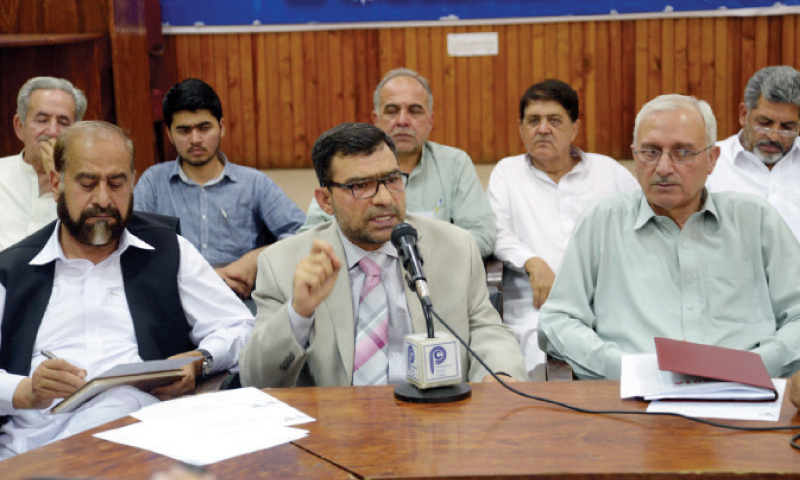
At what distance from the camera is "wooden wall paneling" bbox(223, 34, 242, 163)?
21.3 feet

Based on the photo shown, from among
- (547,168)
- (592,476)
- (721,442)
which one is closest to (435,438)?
(592,476)

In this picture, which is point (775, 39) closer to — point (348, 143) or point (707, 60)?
point (707, 60)

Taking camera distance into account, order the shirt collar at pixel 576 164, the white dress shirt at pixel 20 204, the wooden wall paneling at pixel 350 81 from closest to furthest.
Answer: the white dress shirt at pixel 20 204 → the shirt collar at pixel 576 164 → the wooden wall paneling at pixel 350 81

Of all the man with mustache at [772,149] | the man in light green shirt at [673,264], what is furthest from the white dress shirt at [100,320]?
the man with mustache at [772,149]

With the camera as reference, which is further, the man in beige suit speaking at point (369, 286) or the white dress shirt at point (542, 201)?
the white dress shirt at point (542, 201)

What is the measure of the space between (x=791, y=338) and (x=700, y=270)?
0.27 m

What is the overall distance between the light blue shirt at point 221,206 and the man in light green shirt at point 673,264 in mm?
1699

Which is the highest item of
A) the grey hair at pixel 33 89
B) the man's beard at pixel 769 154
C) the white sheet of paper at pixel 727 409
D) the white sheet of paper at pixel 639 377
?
the grey hair at pixel 33 89

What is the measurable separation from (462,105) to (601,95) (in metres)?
1.06

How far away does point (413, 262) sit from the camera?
5.36 ft

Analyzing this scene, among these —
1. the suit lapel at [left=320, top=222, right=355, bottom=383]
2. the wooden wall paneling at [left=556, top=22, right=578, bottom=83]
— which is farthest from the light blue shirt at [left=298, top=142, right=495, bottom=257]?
the wooden wall paneling at [left=556, top=22, right=578, bottom=83]

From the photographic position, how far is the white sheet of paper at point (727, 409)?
4.84 ft

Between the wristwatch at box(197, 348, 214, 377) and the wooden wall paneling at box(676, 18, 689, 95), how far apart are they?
5014mm

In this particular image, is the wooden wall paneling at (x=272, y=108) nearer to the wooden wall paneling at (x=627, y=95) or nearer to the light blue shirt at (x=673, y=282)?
the wooden wall paneling at (x=627, y=95)
